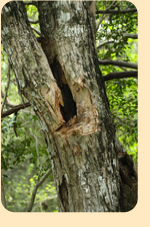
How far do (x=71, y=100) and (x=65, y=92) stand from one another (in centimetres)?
6

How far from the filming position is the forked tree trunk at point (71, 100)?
3.78ft

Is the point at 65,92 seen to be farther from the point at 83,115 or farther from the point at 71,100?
the point at 83,115

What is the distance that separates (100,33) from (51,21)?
2.58ft

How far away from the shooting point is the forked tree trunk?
45.3 inches

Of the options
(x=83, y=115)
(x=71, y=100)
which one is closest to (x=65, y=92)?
(x=71, y=100)

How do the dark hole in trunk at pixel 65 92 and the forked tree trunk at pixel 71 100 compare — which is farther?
the dark hole in trunk at pixel 65 92

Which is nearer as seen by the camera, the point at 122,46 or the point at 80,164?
the point at 80,164

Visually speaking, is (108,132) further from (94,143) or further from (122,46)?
(122,46)

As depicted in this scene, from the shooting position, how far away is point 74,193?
1213mm

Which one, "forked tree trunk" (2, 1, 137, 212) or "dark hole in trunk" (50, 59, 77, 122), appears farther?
"dark hole in trunk" (50, 59, 77, 122)

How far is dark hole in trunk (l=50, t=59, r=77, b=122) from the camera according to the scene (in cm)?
125

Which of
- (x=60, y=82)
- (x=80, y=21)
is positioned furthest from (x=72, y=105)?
(x=80, y=21)

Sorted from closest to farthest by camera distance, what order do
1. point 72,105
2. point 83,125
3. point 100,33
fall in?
point 83,125 → point 72,105 → point 100,33

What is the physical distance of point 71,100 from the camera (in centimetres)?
127
